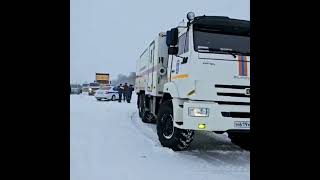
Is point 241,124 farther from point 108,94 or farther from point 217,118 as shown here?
point 108,94

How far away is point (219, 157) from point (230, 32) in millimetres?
2362

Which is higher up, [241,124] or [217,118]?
[217,118]

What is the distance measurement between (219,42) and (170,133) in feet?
6.70

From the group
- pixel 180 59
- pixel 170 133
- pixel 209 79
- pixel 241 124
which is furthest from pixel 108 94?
pixel 241 124

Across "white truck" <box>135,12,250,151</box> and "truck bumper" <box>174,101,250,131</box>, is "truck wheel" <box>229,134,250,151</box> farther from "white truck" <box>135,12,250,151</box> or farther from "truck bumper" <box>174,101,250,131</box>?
"truck bumper" <box>174,101,250,131</box>

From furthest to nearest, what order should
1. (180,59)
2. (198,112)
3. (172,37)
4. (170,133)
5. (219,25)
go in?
(170,133) < (172,37) < (180,59) < (219,25) < (198,112)

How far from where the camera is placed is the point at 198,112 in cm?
528

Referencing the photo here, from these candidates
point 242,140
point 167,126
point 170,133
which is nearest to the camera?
point 170,133

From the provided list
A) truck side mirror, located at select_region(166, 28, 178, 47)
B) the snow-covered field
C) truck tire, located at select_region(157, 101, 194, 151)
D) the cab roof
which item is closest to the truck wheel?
the snow-covered field
